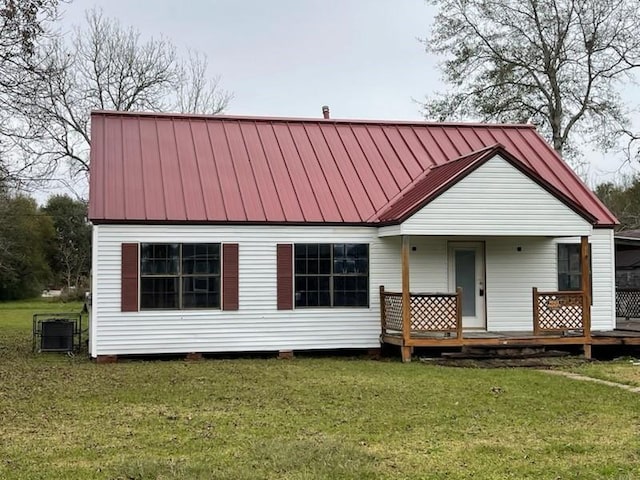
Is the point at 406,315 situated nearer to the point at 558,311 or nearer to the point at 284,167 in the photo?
the point at 558,311

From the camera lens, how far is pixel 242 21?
2402 centimetres

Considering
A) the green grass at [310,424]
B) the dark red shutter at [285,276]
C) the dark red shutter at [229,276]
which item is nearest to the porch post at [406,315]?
the green grass at [310,424]

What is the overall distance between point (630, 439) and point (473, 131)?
13070 millimetres

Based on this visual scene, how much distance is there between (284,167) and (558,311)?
6830 millimetres

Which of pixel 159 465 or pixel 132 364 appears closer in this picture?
pixel 159 465

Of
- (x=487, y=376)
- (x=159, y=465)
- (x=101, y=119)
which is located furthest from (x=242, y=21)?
(x=159, y=465)

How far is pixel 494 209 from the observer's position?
50.8ft

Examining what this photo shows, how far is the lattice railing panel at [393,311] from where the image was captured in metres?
15.6

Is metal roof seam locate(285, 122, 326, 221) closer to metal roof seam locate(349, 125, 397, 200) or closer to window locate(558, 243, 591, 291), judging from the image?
metal roof seam locate(349, 125, 397, 200)

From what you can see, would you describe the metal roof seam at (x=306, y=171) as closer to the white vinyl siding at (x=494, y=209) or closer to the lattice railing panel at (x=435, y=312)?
the white vinyl siding at (x=494, y=209)

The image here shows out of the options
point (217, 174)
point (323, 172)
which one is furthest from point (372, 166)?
point (217, 174)

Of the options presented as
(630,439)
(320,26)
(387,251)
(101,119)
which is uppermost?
(320,26)

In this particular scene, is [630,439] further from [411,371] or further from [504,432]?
[411,371]

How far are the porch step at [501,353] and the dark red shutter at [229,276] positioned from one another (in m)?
4.42
